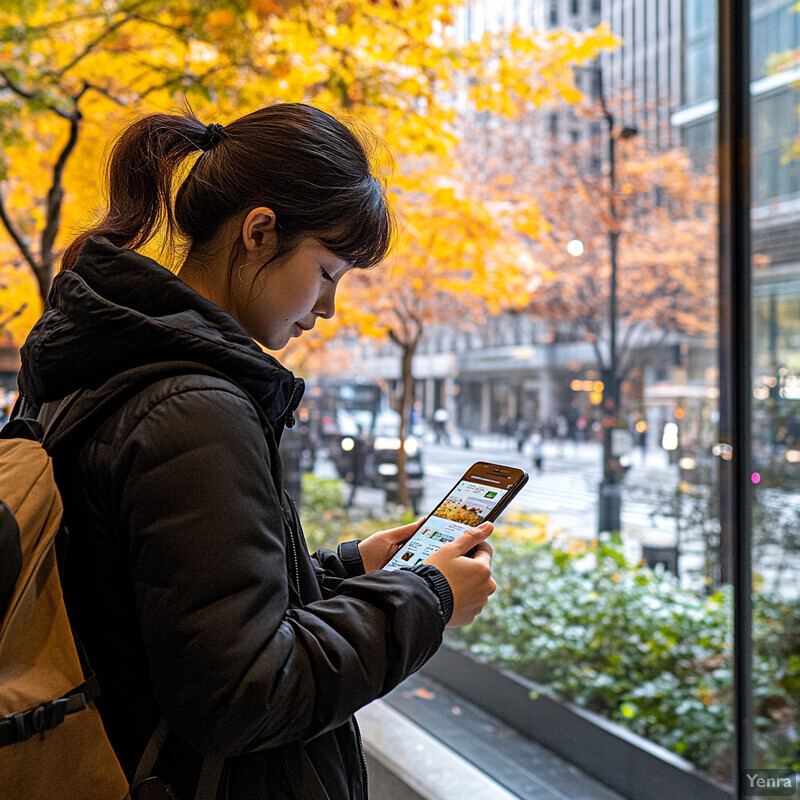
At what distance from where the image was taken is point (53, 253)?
10.2 feet

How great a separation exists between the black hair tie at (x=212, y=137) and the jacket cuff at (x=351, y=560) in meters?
0.52

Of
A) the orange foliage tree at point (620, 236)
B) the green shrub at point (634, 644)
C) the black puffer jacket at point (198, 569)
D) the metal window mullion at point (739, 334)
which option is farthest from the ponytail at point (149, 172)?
the orange foliage tree at point (620, 236)

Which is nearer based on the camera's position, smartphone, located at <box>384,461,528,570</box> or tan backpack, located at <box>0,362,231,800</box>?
tan backpack, located at <box>0,362,231,800</box>

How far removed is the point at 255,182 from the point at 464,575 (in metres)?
0.46

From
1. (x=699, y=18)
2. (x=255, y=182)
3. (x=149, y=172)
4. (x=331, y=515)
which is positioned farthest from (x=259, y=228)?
(x=331, y=515)

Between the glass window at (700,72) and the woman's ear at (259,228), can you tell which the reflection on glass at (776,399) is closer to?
the glass window at (700,72)

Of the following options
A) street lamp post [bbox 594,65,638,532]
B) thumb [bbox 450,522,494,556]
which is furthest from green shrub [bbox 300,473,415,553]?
thumb [bbox 450,522,494,556]

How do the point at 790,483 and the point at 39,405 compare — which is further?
the point at 790,483

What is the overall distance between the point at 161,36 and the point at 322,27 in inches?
30.7

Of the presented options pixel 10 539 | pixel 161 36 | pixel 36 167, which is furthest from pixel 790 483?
pixel 36 167

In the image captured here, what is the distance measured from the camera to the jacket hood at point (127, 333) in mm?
713

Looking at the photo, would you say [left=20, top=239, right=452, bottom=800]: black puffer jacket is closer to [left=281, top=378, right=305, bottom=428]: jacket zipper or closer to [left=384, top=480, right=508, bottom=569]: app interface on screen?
[left=281, top=378, right=305, bottom=428]: jacket zipper

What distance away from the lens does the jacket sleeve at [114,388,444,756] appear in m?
0.64

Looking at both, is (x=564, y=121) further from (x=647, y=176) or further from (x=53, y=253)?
(x=53, y=253)
